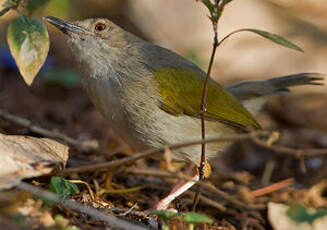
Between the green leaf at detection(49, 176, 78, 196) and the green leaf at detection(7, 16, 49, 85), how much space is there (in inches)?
28.2

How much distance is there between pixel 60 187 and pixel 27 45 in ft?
3.15

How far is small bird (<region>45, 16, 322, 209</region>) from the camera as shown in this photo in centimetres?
417

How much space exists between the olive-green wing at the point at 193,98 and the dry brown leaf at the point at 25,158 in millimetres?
1181

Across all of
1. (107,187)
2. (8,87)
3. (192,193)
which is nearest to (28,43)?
(107,187)

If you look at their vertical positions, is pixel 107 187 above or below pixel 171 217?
below

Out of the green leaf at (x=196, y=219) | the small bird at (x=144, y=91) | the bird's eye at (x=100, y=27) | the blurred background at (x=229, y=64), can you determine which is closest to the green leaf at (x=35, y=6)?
the small bird at (x=144, y=91)

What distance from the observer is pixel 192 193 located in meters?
4.88

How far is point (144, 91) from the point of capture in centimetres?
425

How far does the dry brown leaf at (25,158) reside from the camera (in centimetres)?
297

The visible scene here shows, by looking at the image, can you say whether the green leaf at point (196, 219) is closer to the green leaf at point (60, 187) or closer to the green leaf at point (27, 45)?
the green leaf at point (60, 187)

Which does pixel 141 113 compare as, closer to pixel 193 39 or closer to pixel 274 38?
pixel 274 38

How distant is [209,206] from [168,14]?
3.92 m

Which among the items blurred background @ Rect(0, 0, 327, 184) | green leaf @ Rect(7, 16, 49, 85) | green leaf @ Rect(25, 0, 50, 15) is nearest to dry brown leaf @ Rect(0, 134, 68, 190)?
green leaf @ Rect(7, 16, 49, 85)

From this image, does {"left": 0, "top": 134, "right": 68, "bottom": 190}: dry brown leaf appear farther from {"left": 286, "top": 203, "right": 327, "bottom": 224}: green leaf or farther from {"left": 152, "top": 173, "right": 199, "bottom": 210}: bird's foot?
{"left": 286, "top": 203, "right": 327, "bottom": 224}: green leaf
